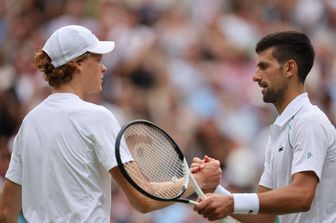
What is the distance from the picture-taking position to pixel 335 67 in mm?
13539

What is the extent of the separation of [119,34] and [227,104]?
174cm

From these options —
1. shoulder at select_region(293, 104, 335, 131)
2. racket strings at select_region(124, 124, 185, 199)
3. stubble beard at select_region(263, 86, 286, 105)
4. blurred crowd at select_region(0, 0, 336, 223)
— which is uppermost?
stubble beard at select_region(263, 86, 286, 105)

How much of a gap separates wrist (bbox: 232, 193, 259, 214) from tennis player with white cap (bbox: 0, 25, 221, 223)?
1.31 ft

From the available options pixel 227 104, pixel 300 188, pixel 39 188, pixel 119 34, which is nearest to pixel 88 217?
pixel 39 188

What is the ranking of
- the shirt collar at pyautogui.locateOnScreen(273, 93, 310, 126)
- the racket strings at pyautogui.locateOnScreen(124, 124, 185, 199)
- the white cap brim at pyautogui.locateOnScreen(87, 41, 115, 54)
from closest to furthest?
1. the racket strings at pyautogui.locateOnScreen(124, 124, 185, 199)
2. the white cap brim at pyautogui.locateOnScreen(87, 41, 115, 54)
3. the shirt collar at pyautogui.locateOnScreen(273, 93, 310, 126)

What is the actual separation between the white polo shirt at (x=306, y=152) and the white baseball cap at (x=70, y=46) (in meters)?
1.11

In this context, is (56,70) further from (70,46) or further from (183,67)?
(183,67)

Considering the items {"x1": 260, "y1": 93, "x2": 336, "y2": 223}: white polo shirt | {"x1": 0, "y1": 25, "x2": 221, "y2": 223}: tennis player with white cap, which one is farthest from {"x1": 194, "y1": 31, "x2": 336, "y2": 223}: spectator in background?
{"x1": 0, "y1": 25, "x2": 221, "y2": 223}: tennis player with white cap

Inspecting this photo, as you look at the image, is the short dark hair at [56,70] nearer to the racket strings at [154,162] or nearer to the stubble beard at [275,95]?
the racket strings at [154,162]

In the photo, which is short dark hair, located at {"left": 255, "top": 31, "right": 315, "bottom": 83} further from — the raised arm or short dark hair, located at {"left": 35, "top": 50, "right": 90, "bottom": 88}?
short dark hair, located at {"left": 35, "top": 50, "right": 90, "bottom": 88}

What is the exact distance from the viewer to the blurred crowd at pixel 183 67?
1197cm

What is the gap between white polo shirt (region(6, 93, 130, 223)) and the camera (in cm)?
621

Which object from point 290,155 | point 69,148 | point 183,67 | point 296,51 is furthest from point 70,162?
point 183,67

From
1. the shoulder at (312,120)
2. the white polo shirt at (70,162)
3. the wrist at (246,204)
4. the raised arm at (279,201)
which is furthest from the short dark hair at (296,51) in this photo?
the white polo shirt at (70,162)
